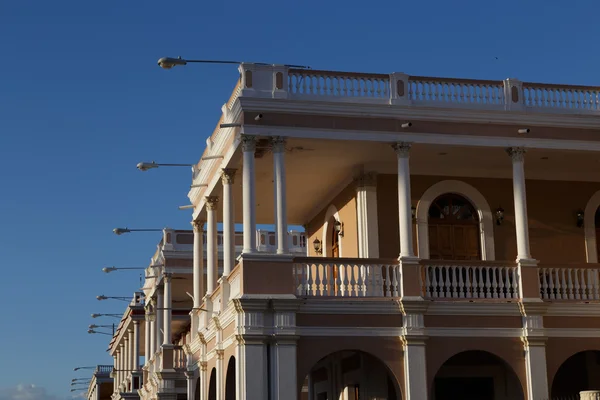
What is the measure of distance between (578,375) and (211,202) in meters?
9.98

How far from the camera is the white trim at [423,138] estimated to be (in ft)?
78.7

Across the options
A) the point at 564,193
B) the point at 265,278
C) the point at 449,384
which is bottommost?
the point at 449,384

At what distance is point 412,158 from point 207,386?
7679mm

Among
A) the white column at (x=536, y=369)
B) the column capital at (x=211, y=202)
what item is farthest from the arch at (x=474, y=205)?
the column capital at (x=211, y=202)

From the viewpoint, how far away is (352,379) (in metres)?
27.9

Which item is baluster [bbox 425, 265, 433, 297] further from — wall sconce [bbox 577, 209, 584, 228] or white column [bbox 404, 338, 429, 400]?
wall sconce [bbox 577, 209, 584, 228]

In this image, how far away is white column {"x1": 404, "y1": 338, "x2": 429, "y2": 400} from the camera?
23.5 m

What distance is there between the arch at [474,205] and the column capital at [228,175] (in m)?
4.42

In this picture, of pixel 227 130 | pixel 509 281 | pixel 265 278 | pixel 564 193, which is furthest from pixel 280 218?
pixel 564 193

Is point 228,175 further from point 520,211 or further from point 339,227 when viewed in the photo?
point 520,211

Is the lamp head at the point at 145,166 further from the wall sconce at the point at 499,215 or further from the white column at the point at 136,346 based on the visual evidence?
the white column at the point at 136,346

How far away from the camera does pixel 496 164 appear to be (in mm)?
26984

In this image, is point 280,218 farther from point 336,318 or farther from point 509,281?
point 509,281

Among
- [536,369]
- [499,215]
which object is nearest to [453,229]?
[499,215]
